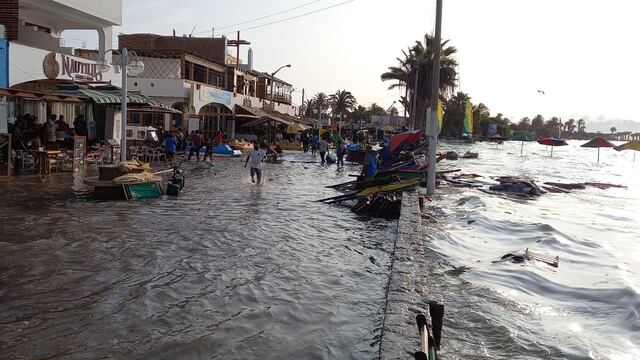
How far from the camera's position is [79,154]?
651 inches

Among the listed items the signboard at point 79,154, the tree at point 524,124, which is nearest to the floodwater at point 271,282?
the signboard at point 79,154

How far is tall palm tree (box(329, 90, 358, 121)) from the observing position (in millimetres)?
102062

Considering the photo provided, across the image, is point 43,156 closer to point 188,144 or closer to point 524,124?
point 188,144

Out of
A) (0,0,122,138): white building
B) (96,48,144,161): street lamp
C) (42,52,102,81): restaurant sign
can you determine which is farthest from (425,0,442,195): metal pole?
(42,52,102,81): restaurant sign

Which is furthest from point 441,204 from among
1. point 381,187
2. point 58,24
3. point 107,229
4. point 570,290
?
point 58,24

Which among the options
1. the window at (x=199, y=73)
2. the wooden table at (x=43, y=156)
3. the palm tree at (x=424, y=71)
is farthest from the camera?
the palm tree at (x=424, y=71)

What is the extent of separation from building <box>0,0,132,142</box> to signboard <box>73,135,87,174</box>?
→ 1.37 m

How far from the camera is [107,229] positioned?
8820mm

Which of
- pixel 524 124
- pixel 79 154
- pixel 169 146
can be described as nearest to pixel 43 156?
pixel 79 154

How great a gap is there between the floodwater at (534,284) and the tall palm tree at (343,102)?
290 ft

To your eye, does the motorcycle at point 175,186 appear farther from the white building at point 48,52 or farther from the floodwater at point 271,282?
the white building at point 48,52

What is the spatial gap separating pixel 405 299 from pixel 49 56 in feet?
58.8

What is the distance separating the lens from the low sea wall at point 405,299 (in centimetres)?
412

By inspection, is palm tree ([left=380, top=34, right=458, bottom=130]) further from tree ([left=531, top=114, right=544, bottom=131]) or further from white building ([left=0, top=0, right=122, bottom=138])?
A: tree ([left=531, top=114, right=544, bottom=131])
